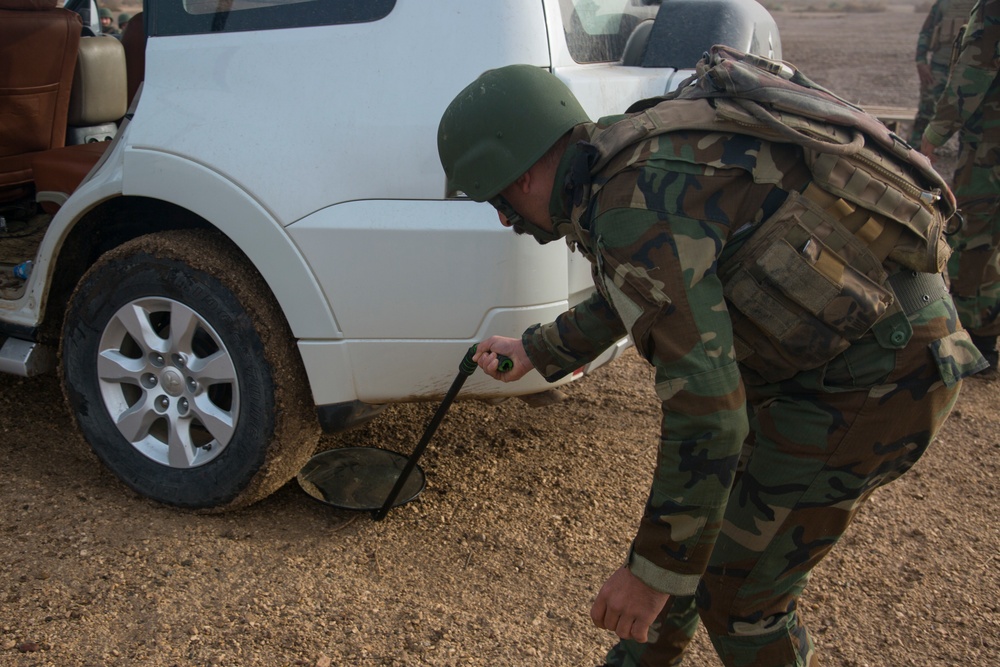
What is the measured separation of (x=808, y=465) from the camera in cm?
211

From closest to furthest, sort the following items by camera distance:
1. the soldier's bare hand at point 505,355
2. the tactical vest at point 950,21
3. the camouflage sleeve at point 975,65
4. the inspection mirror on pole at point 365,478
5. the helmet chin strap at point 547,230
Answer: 1. the helmet chin strap at point 547,230
2. the soldier's bare hand at point 505,355
3. the inspection mirror on pole at point 365,478
4. the camouflage sleeve at point 975,65
5. the tactical vest at point 950,21

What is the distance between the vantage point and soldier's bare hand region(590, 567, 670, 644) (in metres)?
1.88

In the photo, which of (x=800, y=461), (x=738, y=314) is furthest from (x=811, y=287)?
(x=800, y=461)

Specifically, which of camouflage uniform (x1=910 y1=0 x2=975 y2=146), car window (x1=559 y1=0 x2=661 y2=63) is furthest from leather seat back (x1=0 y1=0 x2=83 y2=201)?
camouflage uniform (x1=910 y1=0 x2=975 y2=146)

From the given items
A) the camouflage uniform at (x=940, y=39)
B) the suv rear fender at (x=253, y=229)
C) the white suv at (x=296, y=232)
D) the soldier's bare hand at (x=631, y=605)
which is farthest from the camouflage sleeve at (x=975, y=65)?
the soldier's bare hand at (x=631, y=605)

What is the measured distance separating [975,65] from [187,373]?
164 inches

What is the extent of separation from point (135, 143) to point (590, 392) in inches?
93.1

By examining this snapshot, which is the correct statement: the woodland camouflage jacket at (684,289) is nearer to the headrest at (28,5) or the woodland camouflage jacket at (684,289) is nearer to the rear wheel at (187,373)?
the rear wheel at (187,373)

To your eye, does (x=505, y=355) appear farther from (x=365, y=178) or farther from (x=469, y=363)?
(x=365, y=178)

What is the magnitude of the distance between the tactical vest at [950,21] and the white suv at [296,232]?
19.1 ft

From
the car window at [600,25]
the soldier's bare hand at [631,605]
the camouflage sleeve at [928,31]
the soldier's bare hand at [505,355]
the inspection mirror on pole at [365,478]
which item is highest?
the car window at [600,25]

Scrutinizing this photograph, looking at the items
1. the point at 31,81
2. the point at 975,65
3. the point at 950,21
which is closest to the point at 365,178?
the point at 31,81

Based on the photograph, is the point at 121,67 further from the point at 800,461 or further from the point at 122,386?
the point at 800,461

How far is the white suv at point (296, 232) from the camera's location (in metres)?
2.75
